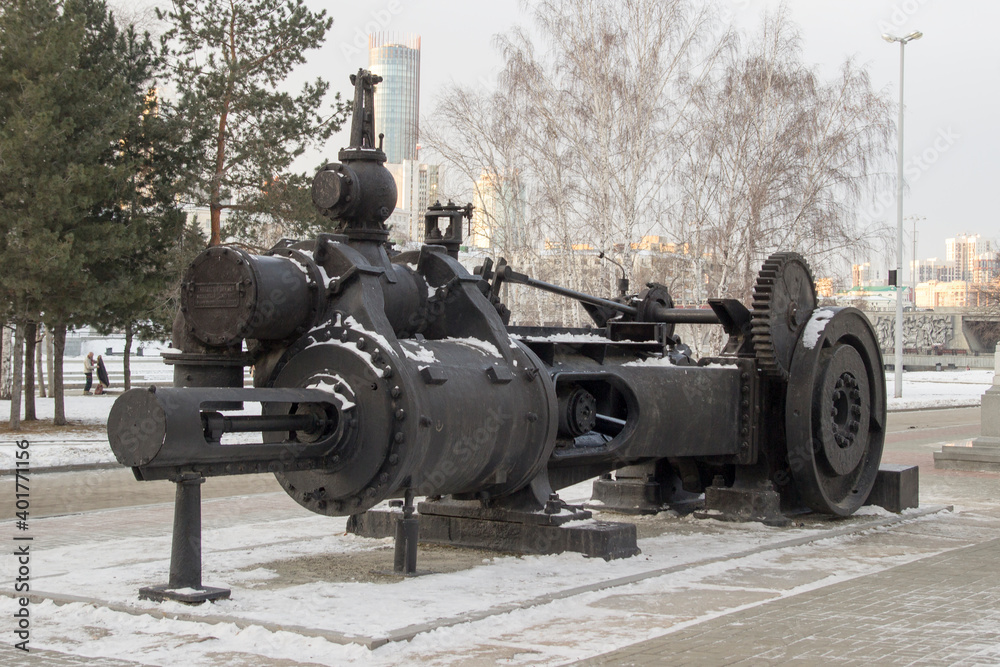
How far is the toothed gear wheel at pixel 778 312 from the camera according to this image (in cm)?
970

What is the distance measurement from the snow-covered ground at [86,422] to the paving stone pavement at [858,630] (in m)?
11.4

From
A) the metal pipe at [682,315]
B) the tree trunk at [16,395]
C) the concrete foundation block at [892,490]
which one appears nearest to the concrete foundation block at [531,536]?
the metal pipe at [682,315]

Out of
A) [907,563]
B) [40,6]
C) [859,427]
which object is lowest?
[907,563]

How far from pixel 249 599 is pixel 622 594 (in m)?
2.08

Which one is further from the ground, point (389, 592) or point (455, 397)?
point (455, 397)

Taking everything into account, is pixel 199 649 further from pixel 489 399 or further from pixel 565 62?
pixel 565 62

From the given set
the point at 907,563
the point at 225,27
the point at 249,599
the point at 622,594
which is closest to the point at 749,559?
the point at 907,563

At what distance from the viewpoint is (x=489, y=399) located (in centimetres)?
736

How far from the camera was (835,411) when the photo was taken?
10.2 m

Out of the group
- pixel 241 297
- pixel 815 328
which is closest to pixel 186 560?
pixel 241 297

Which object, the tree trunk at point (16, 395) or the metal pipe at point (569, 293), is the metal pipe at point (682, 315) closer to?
the metal pipe at point (569, 293)

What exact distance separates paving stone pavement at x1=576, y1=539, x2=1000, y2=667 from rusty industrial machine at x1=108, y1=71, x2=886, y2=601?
1.55 m

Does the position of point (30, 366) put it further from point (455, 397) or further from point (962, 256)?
point (962, 256)

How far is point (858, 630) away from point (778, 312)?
4.00 m
